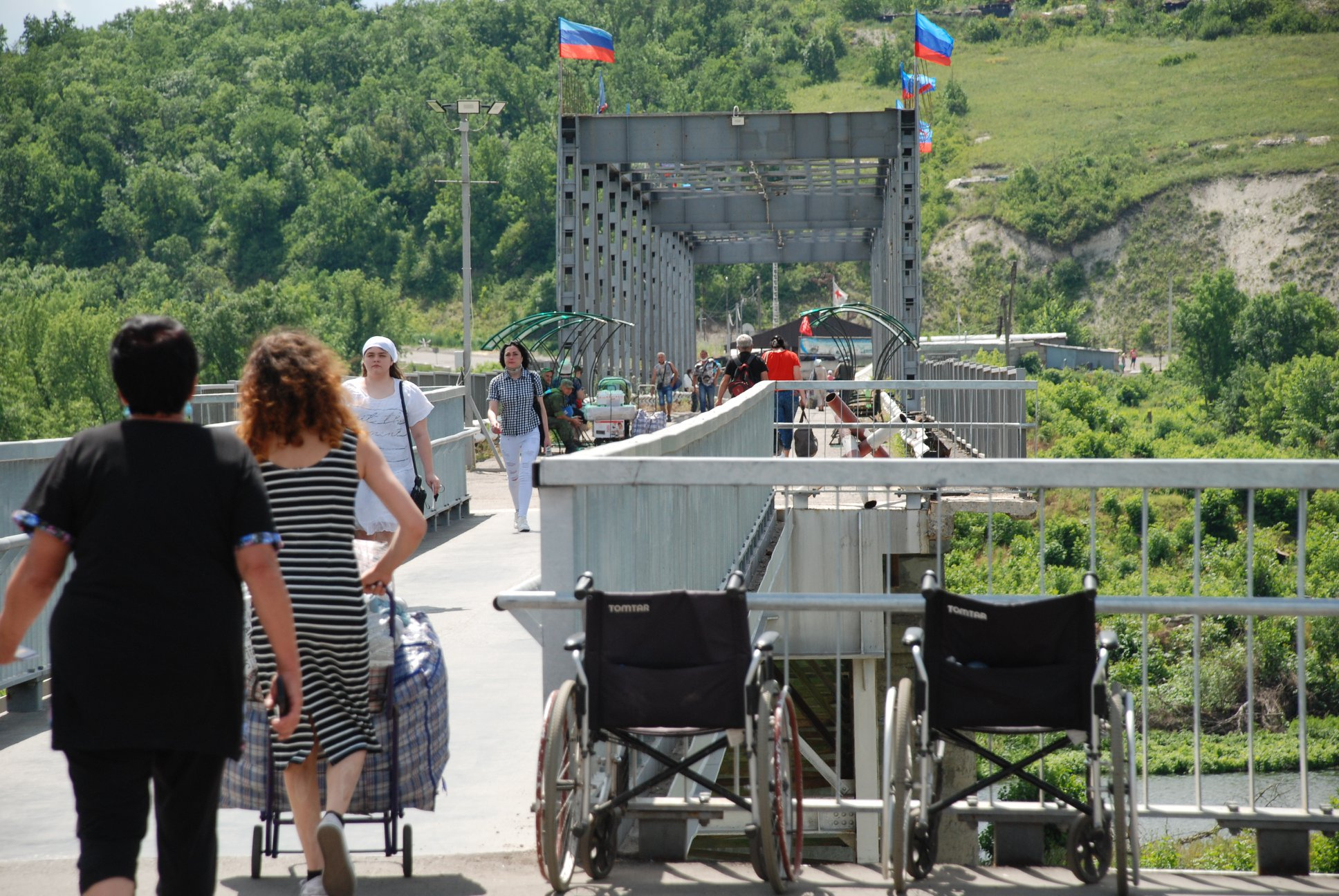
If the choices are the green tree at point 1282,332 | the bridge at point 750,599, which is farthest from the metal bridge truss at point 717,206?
the green tree at point 1282,332

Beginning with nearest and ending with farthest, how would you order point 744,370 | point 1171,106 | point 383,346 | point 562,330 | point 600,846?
1. point 600,846
2. point 383,346
3. point 744,370
4. point 562,330
5. point 1171,106

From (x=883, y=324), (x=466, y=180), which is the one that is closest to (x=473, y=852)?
(x=883, y=324)

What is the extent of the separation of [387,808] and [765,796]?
1250 mm

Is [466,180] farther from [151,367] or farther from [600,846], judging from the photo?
[151,367]

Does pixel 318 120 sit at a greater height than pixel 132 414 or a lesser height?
greater

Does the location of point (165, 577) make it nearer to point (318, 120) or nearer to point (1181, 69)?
point (318, 120)

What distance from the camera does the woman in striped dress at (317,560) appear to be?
4.30 m

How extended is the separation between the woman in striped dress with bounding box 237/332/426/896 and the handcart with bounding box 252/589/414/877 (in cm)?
23

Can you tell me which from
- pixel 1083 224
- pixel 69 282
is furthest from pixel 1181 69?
pixel 69 282

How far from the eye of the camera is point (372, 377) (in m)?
7.97

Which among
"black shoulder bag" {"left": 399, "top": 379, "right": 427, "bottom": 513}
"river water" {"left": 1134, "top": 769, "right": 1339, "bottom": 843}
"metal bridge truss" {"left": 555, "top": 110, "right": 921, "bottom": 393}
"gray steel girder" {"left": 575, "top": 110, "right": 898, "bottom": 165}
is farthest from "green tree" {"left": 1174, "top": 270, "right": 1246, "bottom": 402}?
"black shoulder bag" {"left": 399, "top": 379, "right": 427, "bottom": 513}

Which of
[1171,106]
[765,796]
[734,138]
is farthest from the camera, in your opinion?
[1171,106]

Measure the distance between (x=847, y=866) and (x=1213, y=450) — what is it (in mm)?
85773

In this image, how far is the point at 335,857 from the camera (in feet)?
14.0
